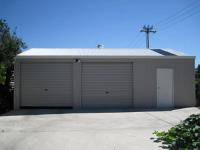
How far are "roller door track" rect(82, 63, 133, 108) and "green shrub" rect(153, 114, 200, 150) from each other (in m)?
7.33

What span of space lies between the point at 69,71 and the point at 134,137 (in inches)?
308

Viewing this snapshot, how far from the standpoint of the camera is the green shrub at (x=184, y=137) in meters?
6.26

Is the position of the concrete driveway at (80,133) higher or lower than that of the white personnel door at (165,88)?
lower

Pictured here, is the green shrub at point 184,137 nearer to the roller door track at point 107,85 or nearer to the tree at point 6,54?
the roller door track at point 107,85

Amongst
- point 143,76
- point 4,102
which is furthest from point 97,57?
point 4,102

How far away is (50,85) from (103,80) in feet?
8.86

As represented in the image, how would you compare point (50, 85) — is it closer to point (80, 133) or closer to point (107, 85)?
point (107, 85)

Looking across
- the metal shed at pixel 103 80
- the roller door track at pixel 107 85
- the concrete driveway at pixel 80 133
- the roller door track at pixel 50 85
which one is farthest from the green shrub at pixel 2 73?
the concrete driveway at pixel 80 133

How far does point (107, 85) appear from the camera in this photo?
15.0 m

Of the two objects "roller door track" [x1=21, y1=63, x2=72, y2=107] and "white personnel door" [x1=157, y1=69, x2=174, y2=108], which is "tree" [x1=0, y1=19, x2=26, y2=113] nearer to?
"roller door track" [x1=21, y1=63, x2=72, y2=107]

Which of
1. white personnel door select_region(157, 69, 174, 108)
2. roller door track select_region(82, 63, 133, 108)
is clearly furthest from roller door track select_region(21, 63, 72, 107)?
white personnel door select_region(157, 69, 174, 108)

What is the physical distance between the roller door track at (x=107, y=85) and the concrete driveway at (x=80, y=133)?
3416 mm

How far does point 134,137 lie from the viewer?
25.1 ft

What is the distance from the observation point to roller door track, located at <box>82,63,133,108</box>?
14.9 meters
